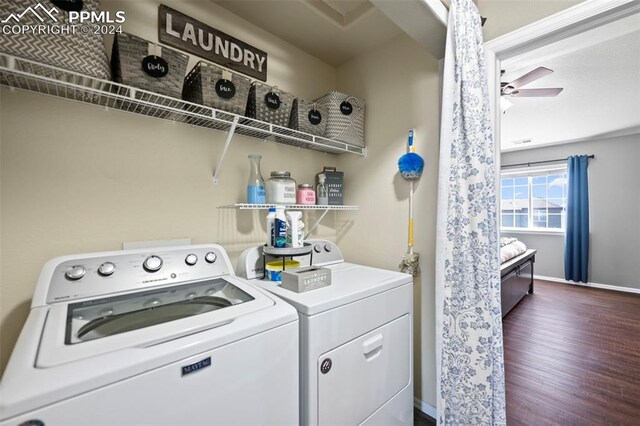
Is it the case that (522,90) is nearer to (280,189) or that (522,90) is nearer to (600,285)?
(280,189)

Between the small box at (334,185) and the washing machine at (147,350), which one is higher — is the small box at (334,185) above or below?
above

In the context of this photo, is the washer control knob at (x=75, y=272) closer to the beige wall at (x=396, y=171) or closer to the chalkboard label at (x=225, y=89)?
the chalkboard label at (x=225, y=89)

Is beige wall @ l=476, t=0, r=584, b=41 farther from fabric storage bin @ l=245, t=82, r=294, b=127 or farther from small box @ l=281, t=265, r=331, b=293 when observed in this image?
small box @ l=281, t=265, r=331, b=293

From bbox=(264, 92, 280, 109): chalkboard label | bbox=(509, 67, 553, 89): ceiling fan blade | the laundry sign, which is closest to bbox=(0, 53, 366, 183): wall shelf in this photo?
bbox=(264, 92, 280, 109): chalkboard label

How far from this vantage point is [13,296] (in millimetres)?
1012

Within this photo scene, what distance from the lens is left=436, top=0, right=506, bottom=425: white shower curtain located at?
3.94 feet

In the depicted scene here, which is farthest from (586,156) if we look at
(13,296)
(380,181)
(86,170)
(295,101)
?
(13,296)

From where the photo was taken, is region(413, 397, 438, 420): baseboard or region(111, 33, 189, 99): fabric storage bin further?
region(413, 397, 438, 420): baseboard

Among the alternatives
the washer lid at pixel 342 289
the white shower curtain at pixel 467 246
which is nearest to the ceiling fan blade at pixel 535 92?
the white shower curtain at pixel 467 246

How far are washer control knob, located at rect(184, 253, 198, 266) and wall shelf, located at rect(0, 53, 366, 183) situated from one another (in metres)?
0.47

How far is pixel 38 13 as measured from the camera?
0.84 meters

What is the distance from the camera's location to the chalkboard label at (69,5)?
875 millimetres

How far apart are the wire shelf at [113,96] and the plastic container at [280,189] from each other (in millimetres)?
238

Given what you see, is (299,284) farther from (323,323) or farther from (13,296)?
(13,296)
